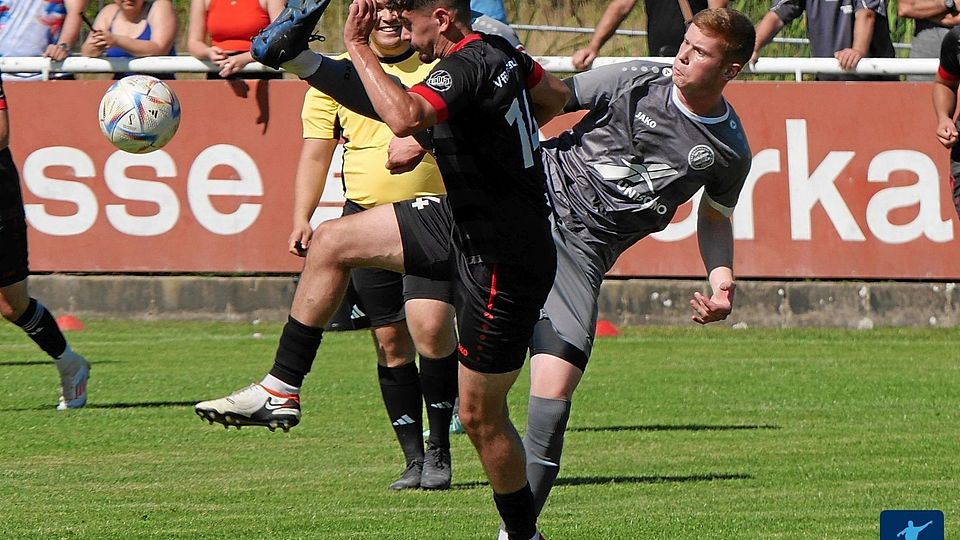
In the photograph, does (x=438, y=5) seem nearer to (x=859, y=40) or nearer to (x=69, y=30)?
(x=859, y=40)

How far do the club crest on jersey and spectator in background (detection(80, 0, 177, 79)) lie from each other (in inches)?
322

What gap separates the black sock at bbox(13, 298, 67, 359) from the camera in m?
10.3

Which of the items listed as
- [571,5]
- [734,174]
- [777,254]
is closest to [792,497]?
[734,174]

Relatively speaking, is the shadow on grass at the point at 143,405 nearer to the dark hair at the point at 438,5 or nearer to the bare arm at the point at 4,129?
the bare arm at the point at 4,129

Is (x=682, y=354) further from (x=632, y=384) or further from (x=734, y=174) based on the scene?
(x=734, y=174)

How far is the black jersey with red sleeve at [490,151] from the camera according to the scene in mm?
5754

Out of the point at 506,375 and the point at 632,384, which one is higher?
the point at 506,375

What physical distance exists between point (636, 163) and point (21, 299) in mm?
4604

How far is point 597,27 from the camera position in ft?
46.8

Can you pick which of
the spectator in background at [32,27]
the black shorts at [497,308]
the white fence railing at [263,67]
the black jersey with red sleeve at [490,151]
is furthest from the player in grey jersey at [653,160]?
the spectator in background at [32,27]

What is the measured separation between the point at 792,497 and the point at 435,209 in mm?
2087

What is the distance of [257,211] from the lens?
14.5m

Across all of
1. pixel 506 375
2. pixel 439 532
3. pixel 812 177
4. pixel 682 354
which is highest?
pixel 506 375

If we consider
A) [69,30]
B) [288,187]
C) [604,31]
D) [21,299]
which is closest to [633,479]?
[21,299]
